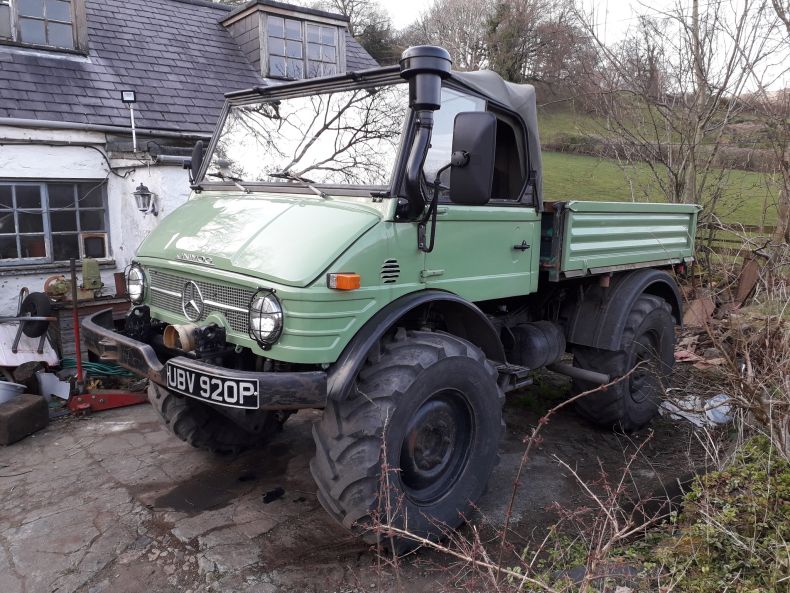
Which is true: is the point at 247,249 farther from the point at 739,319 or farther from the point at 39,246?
the point at 39,246

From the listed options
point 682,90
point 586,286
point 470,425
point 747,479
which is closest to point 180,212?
point 470,425

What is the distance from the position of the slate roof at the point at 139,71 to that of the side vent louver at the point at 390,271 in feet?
21.1

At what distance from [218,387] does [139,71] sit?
8.02 metres

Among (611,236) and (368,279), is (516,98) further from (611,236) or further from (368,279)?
(368,279)

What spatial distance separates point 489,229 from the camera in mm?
3730

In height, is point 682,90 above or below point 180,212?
above

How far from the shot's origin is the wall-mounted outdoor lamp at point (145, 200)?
7.51 metres

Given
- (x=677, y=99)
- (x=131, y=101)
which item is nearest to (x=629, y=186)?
(x=677, y=99)

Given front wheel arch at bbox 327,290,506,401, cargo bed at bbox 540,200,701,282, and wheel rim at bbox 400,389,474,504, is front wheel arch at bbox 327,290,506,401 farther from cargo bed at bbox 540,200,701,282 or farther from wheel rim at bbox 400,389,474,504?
cargo bed at bbox 540,200,701,282

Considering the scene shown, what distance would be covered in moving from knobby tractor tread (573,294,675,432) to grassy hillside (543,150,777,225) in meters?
2.48

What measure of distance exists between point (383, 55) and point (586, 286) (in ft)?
74.3

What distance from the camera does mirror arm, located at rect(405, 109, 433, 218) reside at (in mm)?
3059

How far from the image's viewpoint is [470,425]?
11.6ft

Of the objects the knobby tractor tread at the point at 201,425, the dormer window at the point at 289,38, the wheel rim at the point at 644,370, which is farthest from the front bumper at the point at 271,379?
the dormer window at the point at 289,38
